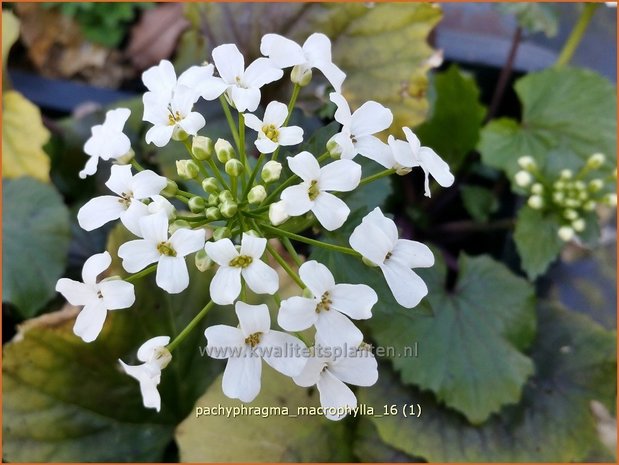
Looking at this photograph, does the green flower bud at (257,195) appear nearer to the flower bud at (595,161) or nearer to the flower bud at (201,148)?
the flower bud at (201,148)

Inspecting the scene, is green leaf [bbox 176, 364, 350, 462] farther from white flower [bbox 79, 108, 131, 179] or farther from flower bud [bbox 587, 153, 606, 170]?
flower bud [bbox 587, 153, 606, 170]

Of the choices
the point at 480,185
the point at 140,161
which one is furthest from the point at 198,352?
the point at 480,185

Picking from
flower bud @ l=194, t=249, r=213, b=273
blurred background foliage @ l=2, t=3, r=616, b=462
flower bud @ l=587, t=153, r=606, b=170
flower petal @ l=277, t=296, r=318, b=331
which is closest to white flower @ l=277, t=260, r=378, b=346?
flower petal @ l=277, t=296, r=318, b=331

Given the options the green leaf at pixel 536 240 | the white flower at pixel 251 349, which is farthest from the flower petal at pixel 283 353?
the green leaf at pixel 536 240

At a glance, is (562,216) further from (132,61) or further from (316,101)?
(132,61)

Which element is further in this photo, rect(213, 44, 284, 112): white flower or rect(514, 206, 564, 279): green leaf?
rect(514, 206, 564, 279): green leaf

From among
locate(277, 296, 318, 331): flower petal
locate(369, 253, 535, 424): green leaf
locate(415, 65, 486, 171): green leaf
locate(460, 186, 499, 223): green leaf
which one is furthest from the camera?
Result: locate(460, 186, 499, 223): green leaf
